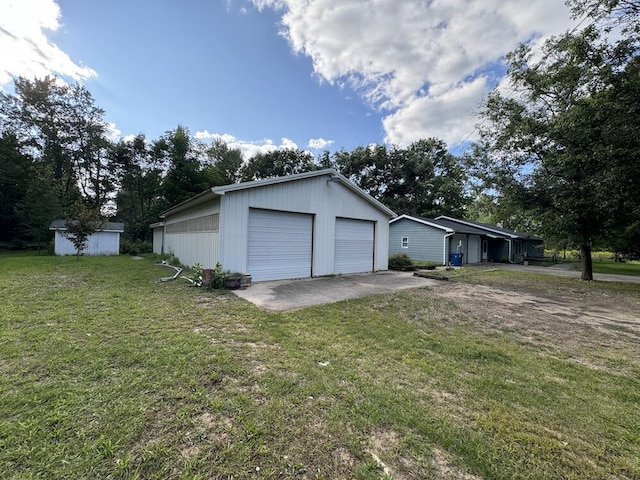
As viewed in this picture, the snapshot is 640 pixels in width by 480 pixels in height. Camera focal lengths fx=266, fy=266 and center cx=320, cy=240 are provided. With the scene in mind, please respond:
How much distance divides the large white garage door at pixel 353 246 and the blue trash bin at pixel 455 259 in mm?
8360

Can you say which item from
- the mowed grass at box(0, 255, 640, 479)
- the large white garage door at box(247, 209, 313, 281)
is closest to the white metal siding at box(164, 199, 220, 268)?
the large white garage door at box(247, 209, 313, 281)

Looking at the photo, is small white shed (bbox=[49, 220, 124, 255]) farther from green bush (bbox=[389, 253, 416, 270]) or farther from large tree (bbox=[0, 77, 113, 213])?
green bush (bbox=[389, 253, 416, 270])

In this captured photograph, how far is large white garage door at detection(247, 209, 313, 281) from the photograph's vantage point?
857 centimetres

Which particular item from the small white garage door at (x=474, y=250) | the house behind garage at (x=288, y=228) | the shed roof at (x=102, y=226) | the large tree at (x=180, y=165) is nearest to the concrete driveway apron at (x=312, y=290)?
the house behind garage at (x=288, y=228)

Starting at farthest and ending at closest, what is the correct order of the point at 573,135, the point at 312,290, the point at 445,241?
the point at 445,241 → the point at 573,135 → the point at 312,290

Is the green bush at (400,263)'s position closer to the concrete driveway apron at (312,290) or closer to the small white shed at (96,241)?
the concrete driveway apron at (312,290)

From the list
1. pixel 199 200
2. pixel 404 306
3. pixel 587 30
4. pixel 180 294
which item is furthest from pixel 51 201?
pixel 587 30

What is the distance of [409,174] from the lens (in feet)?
96.1

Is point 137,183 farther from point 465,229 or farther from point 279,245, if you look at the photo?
point 465,229

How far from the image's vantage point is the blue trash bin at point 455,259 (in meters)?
17.4

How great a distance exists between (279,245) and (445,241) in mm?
12444

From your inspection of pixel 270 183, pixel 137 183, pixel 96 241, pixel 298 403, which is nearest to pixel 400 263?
pixel 270 183

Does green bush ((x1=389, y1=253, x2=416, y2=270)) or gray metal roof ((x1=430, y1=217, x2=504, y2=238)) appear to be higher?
gray metal roof ((x1=430, y1=217, x2=504, y2=238))

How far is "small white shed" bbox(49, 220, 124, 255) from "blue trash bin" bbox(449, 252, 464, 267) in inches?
902
